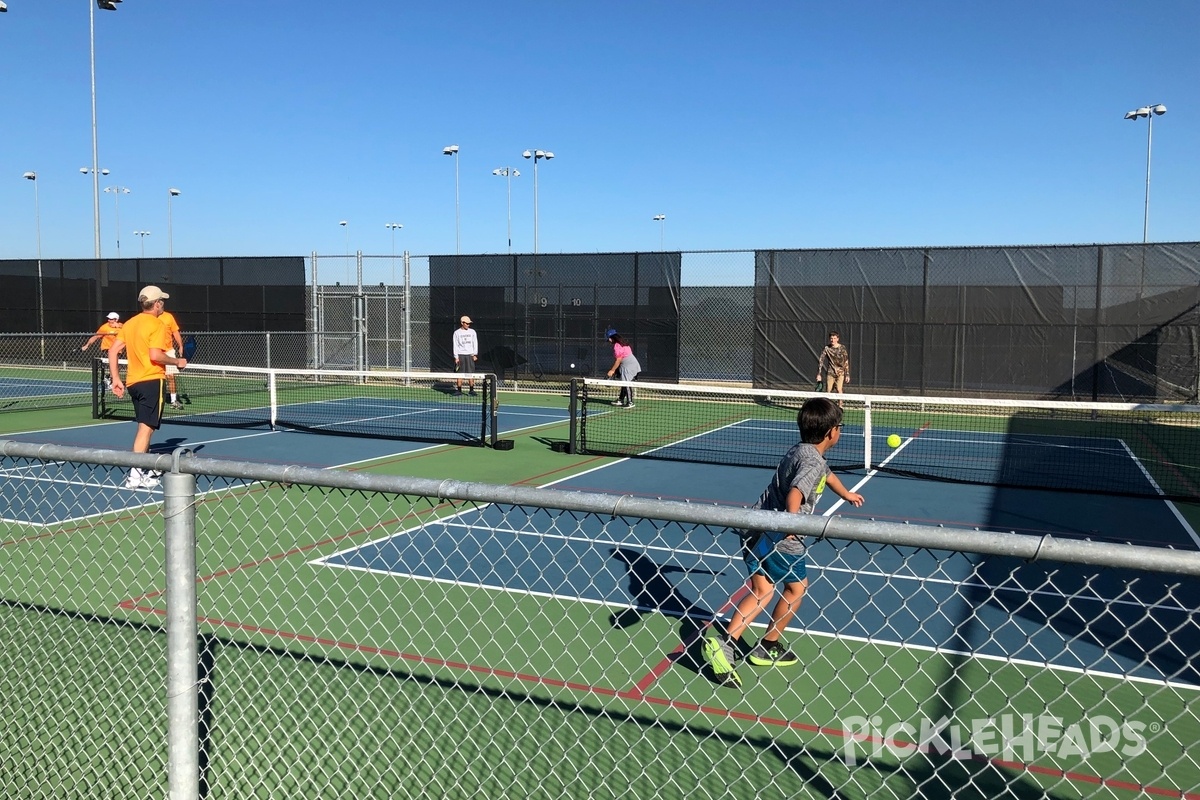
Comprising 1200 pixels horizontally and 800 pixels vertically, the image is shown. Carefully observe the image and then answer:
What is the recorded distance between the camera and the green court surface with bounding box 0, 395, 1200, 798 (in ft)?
13.7

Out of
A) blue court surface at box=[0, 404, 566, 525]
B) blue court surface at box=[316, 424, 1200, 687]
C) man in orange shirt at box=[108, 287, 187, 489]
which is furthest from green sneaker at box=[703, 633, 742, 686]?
man in orange shirt at box=[108, 287, 187, 489]

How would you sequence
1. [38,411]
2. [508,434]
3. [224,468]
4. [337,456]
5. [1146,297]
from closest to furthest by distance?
[224,468]
[337,456]
[508,434]
[38,411]
[1146,297]

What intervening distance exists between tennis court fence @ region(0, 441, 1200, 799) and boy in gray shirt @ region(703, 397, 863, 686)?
16 cm

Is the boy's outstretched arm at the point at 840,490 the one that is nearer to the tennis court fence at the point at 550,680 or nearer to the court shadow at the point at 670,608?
the tennis court fence at the point at 550,680

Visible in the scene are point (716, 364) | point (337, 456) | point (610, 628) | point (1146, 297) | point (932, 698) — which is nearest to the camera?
point (932, 698)

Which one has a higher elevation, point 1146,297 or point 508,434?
point 1146,297

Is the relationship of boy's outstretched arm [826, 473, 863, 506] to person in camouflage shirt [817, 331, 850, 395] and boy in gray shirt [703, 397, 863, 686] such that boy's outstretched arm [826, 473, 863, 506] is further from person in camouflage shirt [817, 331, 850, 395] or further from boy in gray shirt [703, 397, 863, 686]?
person in camouflage shirt [817, 331, 850, 395]

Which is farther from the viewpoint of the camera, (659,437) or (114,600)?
(659,437)

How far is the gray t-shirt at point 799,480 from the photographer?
5.16 meters

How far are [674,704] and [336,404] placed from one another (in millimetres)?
16578

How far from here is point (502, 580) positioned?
22.9 feet

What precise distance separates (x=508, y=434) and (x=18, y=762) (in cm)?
1189

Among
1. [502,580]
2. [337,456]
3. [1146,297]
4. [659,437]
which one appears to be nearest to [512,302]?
[659,437]

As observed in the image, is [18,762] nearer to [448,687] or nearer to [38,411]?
[448,687]
